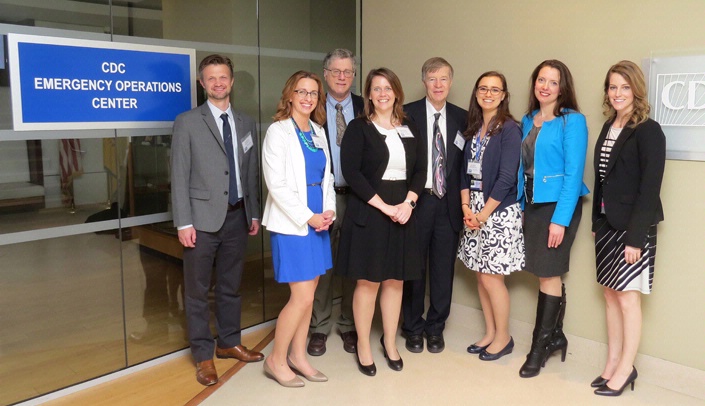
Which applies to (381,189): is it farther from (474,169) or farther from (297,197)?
(474,169)

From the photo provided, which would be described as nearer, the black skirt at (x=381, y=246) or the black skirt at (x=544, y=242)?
the black skirt at (x=381, y=246)

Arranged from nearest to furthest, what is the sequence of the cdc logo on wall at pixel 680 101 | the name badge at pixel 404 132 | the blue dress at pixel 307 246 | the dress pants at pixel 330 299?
1. the cdc logo on wall at pixel 680 101
2. the blue dress at pixel 307 246
3. the name badge at pixel 404 132
4. the dress pants at pixel 330 299

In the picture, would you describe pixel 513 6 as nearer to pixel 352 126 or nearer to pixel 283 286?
pixel 352 126

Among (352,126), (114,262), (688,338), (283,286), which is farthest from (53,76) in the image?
(688,338)

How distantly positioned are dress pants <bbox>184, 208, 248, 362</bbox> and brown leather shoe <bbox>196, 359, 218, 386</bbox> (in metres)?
0.03

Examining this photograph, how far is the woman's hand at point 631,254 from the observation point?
319 cm

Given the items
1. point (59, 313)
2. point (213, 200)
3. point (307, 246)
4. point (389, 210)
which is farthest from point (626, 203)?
point (59, 313)

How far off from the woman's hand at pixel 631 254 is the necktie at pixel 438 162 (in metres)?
1.16

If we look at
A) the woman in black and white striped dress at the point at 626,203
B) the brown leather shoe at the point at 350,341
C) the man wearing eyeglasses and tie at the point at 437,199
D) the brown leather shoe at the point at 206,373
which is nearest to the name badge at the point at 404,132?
the man wearing eyeglasses and tie at the point at 437,199

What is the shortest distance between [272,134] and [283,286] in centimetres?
175

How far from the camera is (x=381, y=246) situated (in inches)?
138

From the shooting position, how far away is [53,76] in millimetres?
3213

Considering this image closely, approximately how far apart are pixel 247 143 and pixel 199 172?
377 mm

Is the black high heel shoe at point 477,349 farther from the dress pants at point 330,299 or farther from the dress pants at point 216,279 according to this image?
the dress pants at point 216,279
